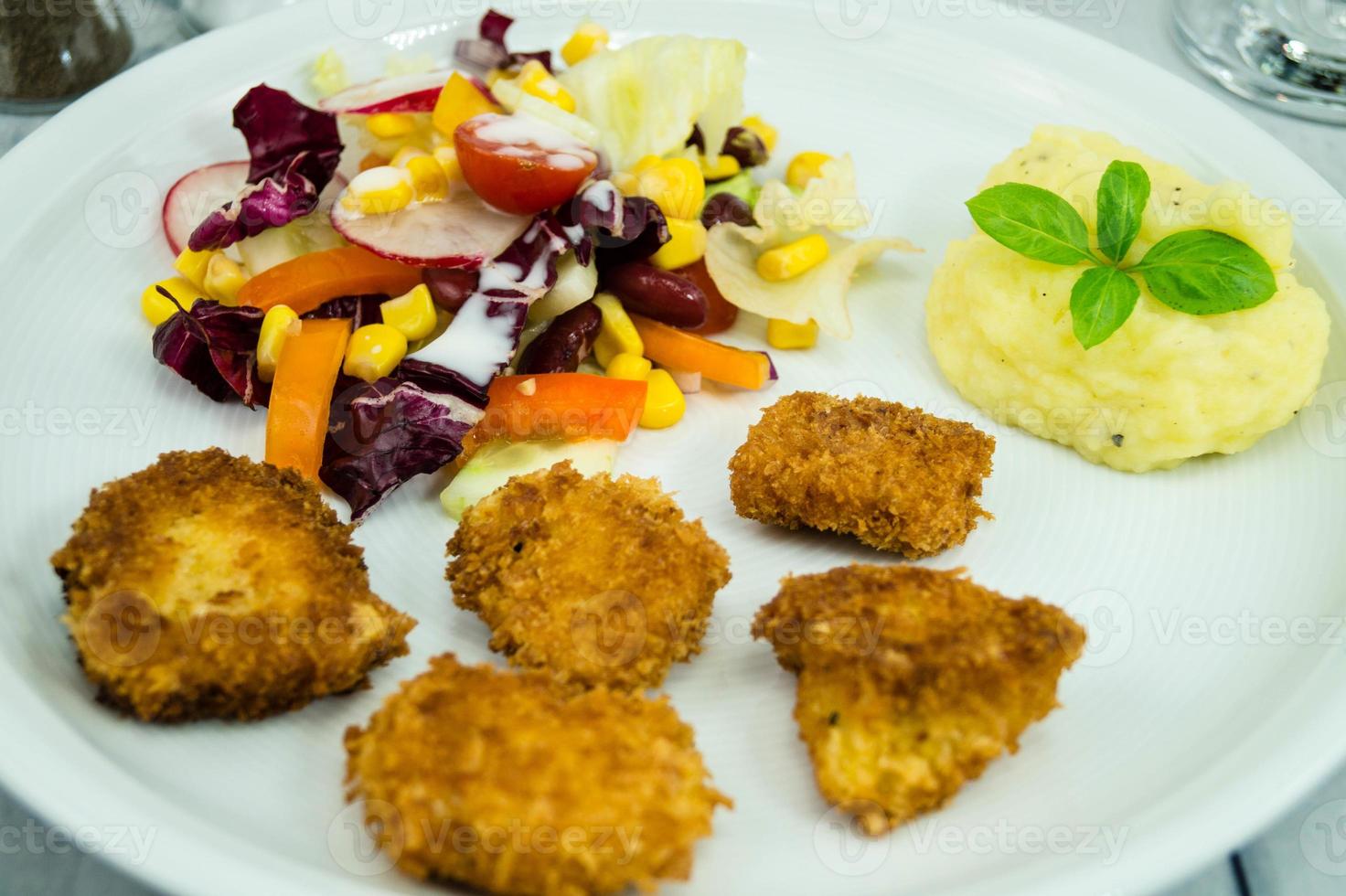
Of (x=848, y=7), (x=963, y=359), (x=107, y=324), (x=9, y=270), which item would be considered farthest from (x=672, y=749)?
(x=848, y=7)

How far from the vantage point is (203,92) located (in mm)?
5016

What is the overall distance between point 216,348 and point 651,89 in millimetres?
2022

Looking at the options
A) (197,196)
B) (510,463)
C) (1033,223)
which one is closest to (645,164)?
(510,463)

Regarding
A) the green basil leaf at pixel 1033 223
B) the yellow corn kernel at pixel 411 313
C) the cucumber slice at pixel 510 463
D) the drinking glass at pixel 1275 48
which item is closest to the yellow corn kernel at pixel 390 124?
the yellow corn kernel at pixel 411 313

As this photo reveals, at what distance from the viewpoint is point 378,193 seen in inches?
165

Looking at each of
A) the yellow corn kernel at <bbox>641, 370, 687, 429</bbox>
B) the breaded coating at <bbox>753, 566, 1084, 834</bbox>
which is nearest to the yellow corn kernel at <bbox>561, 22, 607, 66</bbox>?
the yellow corn kernel at <bbox>641, 370, 687, 429</bbox>

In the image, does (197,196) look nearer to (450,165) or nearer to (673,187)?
(450,165)

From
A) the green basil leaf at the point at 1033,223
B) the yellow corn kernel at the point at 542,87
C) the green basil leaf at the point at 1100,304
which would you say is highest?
the green basil leaf at the point at 1033,223

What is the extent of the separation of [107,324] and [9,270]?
371 mm

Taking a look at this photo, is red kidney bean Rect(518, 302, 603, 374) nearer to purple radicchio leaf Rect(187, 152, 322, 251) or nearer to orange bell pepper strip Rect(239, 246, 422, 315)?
orange bell pepper strip Rect(239, 246, 422, 315)

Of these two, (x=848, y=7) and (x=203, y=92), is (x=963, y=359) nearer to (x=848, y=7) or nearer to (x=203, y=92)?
(x=848, y=7)

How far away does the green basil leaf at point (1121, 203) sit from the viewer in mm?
3959

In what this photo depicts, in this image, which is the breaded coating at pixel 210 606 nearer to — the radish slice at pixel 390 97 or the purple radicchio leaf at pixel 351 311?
the purple radicchio leaf at pixel 351 311

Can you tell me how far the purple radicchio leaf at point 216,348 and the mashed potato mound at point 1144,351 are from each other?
2499mm
